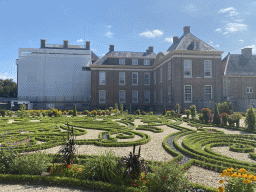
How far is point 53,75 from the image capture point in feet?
119

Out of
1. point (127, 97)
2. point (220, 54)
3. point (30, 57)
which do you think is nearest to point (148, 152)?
point (220, 54)

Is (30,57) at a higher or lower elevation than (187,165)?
higher

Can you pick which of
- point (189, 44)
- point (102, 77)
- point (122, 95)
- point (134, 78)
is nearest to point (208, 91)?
point (189, 44)

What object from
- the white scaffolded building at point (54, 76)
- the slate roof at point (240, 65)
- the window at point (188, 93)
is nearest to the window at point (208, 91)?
the window at point (188, 93)

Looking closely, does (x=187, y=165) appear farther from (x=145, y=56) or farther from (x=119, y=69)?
(x=145, y=56)

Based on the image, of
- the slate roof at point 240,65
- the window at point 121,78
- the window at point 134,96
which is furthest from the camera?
the window at point 134,96

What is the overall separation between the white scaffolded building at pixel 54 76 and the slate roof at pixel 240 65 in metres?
24.7

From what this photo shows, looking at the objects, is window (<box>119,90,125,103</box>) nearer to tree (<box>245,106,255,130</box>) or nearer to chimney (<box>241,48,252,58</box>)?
chimney (<box>241,48,252,58</box>)

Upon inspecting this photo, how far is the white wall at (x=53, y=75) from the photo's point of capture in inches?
1406

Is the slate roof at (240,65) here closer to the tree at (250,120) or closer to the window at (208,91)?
the window at (208,91)

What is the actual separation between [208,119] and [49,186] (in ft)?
41.1

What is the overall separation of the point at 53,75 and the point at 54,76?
0.27 m

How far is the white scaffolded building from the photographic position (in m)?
35.5

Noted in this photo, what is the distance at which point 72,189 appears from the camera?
3.71 m
